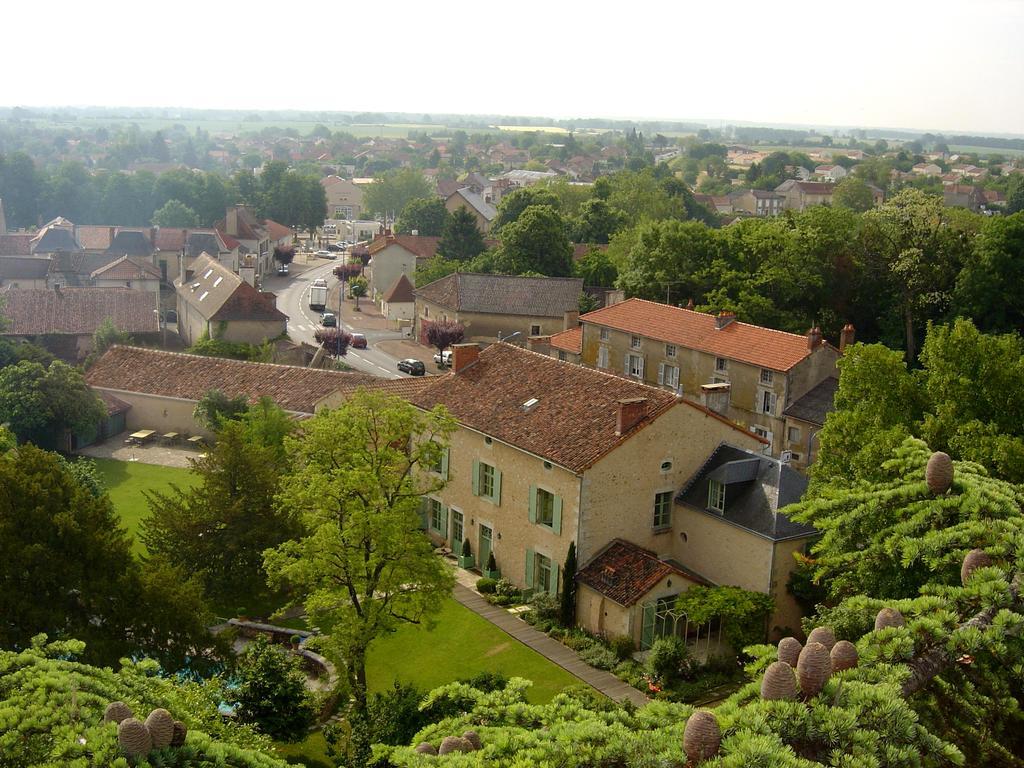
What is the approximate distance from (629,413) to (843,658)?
19.9 m

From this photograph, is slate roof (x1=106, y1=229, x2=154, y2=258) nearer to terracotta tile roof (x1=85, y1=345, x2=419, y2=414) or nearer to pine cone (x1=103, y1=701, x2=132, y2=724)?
terracotta tile roof (x1=85, y1=345, x2=419, y2=414)

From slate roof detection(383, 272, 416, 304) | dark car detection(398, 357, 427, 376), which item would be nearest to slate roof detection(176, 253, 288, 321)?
dark car detection(398, 357, 427, 376)

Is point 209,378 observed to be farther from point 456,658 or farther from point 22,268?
point 22,268

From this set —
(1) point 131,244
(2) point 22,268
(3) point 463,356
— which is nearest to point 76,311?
(2) point 22,268

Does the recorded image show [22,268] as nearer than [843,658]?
No

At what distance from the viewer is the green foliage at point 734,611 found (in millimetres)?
30297

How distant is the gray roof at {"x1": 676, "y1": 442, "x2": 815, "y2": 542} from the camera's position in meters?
31.9

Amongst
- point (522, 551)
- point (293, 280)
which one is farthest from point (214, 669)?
point (293, 280)

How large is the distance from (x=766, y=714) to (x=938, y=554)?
6549 millimetres

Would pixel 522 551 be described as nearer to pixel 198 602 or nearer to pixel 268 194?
pixel 198 602

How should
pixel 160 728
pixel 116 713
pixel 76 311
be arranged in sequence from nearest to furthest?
pixel 160 728 < pixel 116 713 < pixel 76 311

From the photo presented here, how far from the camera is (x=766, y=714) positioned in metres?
12.1

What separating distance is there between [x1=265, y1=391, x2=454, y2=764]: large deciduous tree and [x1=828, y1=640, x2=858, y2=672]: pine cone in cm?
1513

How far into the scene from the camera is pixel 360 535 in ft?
88.3
